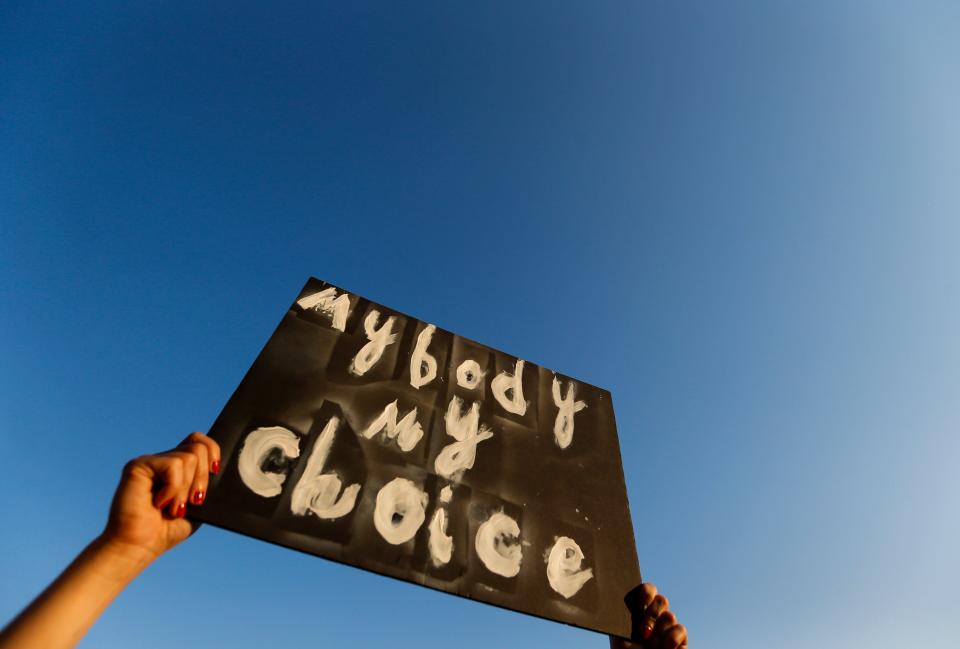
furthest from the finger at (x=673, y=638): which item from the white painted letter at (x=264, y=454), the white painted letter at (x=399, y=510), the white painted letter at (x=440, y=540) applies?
the white painted letter at (x=264, y=454)

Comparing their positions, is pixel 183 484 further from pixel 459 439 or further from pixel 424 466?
pixel 459 439

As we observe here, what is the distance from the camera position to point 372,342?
4.08 meters

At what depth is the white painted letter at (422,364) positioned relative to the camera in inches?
160

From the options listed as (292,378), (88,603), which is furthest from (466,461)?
(88,603)

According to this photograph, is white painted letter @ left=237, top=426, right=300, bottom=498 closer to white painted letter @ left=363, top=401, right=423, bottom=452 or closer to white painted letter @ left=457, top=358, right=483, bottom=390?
white painted letter @ left=363, top=401, right=423, bottom=452

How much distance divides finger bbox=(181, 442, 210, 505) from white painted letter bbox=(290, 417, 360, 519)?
50 cm

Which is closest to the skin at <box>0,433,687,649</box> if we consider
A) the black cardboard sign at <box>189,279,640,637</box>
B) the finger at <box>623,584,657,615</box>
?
the black cardboard sign at <box>189,279,640,637</box>

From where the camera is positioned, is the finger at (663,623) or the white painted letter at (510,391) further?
the white painted letter at (510,391)

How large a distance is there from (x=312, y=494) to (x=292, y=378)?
91cm

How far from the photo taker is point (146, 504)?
243 cm

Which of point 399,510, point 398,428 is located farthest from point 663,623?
point 398,428

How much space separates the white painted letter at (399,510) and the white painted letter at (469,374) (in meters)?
1.14

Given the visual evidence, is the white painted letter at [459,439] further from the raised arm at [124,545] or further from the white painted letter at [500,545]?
the raised arm at [124,545]

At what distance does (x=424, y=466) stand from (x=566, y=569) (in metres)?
1.28
